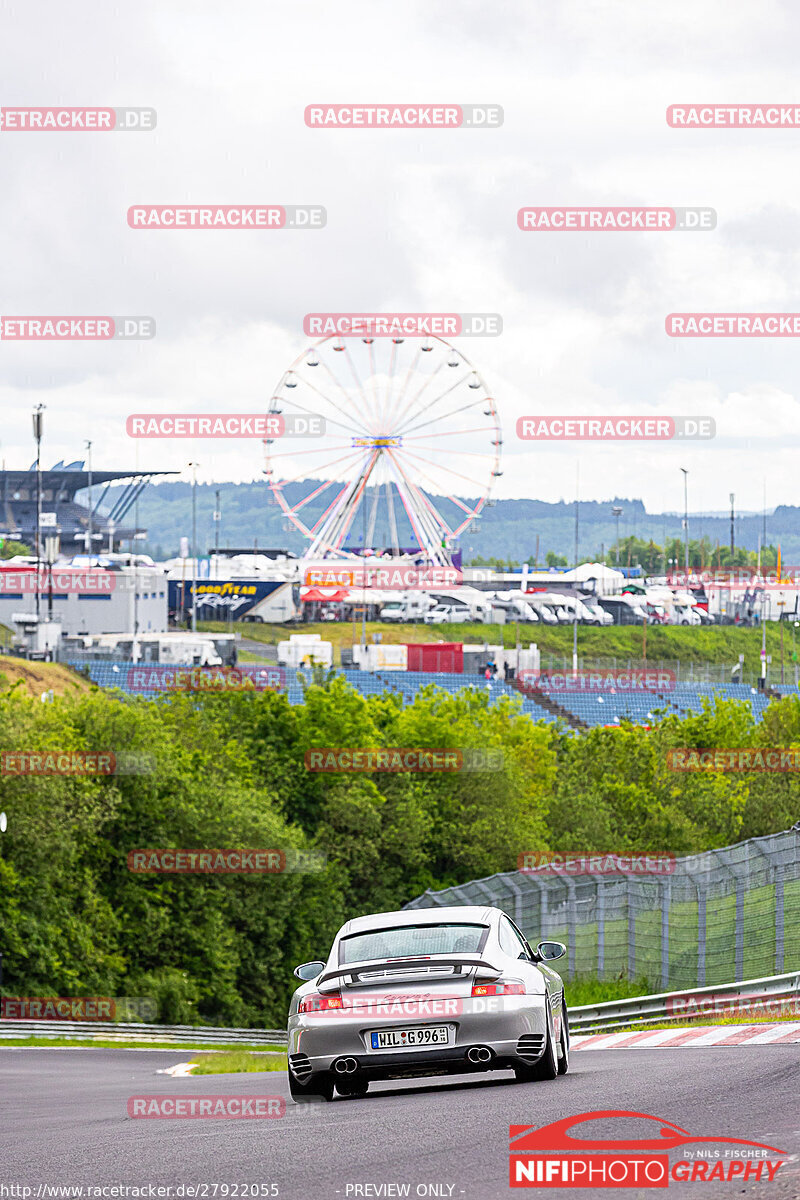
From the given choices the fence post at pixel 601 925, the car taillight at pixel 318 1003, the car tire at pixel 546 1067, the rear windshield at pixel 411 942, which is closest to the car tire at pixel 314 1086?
the car taillight at pixel 318 1003

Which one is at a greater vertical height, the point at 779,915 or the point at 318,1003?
the point at 318,1003

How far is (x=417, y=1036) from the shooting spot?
899 centimetres

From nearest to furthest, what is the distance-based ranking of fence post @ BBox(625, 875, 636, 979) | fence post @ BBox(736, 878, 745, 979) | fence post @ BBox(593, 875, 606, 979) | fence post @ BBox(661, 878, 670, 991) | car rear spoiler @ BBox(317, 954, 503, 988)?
car rear spoiler @ BBox(317, 954, 503, 988)
fence post @ BBox(736, 878, 745, 979)
fence post @ BBox(661, 878, 670, 991)
fence post @ BBox(625, 875, 636, 979)
fence post @ BBox(593, 875, 606, 979)

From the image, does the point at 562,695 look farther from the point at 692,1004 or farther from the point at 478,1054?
the point at 478,1054

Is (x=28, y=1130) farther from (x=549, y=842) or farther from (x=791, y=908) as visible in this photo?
(x=549, y=842)

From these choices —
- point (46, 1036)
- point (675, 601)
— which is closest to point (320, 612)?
point (675, 601)

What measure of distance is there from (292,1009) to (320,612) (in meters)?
114

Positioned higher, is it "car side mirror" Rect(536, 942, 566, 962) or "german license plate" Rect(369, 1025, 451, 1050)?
"car side mirror" Rect(536, 942, 566, 962)

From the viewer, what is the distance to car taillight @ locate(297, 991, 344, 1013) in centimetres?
908

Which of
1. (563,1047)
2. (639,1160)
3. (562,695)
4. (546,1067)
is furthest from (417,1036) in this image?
(562,695)

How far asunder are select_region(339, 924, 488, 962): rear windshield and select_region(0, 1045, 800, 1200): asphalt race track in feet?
2.77

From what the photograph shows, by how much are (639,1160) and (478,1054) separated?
103 inches

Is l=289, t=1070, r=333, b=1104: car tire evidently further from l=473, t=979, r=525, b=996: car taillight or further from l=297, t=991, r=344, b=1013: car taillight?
l=473, t=979, r=525, b=996: car taillight

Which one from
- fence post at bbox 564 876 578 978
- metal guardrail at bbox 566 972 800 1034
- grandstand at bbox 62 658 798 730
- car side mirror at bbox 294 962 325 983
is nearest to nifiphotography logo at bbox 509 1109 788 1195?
car side mirror at bbox 294 962 325 983
